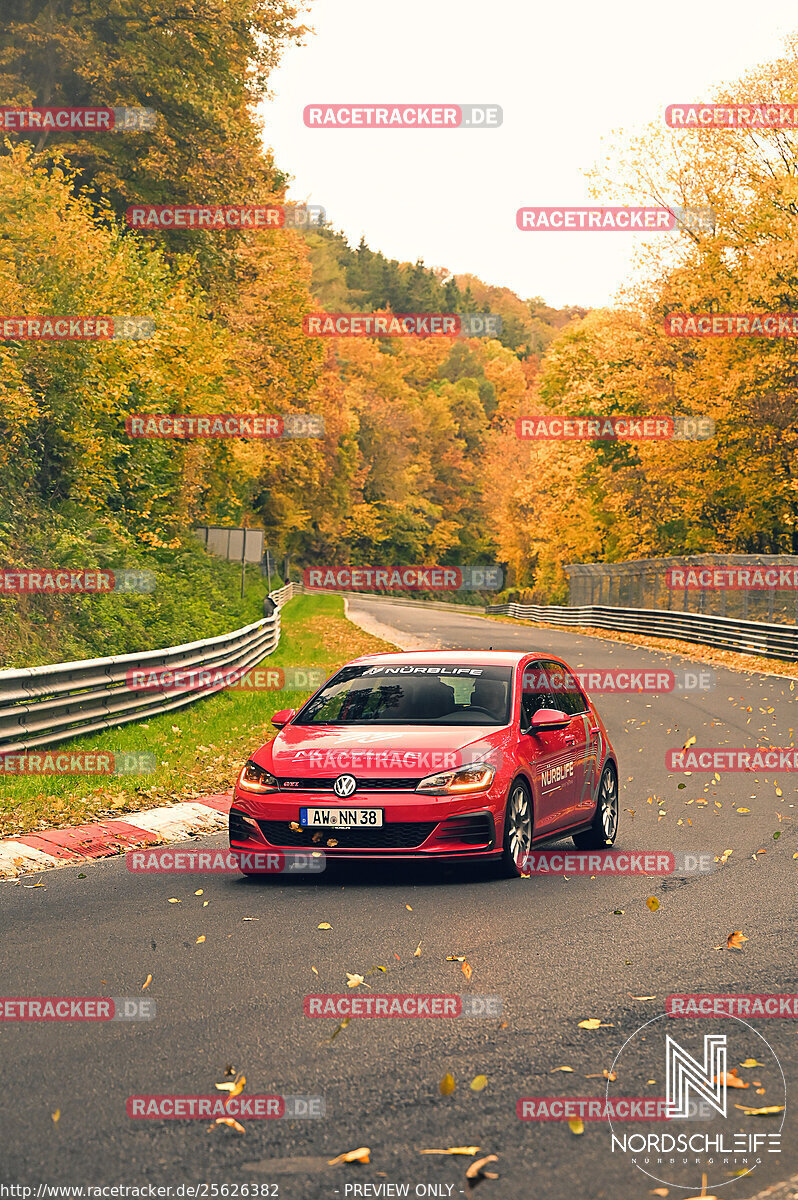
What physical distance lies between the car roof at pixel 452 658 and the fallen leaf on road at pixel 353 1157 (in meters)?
6.15

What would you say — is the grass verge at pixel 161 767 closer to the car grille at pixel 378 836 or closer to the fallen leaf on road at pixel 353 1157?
the car grille at pixel 378 836

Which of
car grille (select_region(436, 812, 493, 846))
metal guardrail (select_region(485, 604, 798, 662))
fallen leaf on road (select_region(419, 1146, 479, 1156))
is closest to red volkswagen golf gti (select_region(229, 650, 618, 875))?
car grille (select_region(436, 812, 493, 846))

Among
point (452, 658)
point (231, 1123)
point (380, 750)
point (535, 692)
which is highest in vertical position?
point (452, 658)

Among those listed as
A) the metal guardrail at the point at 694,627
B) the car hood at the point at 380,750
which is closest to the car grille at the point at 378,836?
the car hood at the point at 380,750

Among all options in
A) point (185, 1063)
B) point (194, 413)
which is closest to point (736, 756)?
point (185, 1063)

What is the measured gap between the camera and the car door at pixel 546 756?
371 inches

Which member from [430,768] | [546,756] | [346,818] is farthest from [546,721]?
[346,818]

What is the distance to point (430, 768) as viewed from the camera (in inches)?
341

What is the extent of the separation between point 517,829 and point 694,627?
31.4 metres

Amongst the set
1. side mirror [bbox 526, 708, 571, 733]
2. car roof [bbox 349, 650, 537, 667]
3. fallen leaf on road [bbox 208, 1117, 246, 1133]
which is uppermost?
car roof [bbox 349, 650, 537, 667]

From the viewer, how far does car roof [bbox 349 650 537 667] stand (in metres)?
10.2

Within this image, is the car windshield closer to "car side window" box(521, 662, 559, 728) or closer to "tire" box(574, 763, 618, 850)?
"car side window" box(521, 662, 559, 728)

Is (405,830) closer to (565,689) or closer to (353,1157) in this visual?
(565,689)

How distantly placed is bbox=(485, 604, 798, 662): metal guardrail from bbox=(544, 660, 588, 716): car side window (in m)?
21.3
